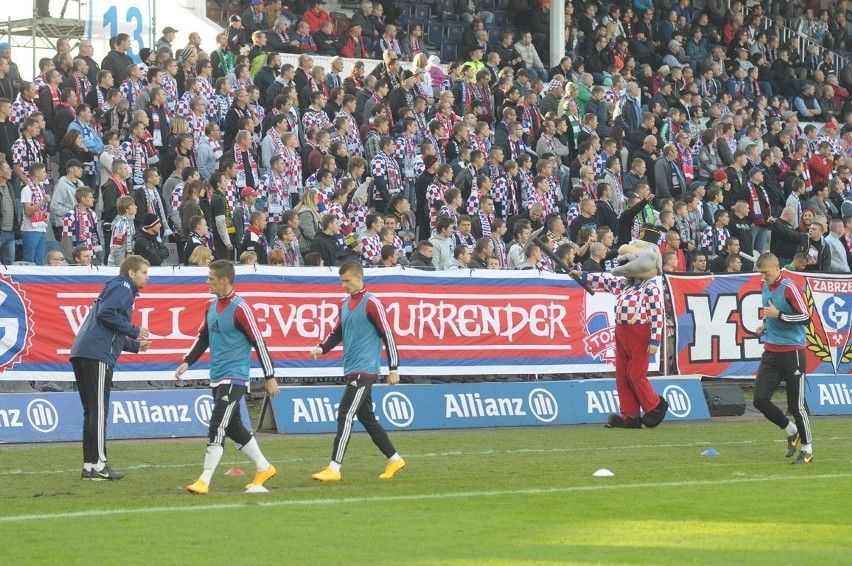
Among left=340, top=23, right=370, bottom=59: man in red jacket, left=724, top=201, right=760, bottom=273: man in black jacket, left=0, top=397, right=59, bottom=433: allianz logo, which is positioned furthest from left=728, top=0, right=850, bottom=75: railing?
left=0, top=397, right=59, bottom=433: allianz logo

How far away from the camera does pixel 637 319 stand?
59.0ft

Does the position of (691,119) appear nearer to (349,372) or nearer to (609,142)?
(609,142)

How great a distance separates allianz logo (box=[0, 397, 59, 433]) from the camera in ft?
51.9

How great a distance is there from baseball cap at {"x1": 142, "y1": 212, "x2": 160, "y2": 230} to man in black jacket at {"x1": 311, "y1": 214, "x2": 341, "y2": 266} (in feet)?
7.99

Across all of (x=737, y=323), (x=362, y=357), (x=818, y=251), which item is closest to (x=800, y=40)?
(x=818, y=251)

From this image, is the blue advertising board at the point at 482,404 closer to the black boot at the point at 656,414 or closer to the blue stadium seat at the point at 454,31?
the black boot at the point at 656,414

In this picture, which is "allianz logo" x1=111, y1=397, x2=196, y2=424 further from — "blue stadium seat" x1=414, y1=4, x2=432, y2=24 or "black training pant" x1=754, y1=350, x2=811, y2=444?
"blue stadium seat" x1=414, y1=4, x2=432, y2=24

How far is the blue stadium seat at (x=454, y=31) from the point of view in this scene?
111 ft

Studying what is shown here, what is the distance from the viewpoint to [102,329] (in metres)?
13.1

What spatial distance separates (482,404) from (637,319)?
2408 mm

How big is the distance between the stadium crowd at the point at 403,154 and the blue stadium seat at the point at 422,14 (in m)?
0.85

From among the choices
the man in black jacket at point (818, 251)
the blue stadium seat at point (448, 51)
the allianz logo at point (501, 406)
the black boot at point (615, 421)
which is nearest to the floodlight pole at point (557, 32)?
the blue stadium seat at point (448, 51)

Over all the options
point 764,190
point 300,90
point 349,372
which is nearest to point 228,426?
point 349,372

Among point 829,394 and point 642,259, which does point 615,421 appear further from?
point 829,394
